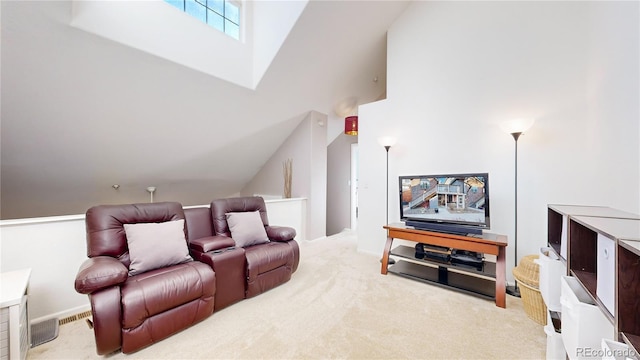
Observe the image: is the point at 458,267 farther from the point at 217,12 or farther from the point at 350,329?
the point at 217,12

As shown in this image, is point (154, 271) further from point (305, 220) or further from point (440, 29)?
point (440, 29)

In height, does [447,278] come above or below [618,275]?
below

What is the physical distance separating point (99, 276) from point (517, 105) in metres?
3.99

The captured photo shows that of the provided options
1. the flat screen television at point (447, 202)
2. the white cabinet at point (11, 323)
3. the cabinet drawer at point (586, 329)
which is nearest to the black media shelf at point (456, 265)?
the flat screen television at point (447, 202)

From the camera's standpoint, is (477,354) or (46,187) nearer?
(477,354)

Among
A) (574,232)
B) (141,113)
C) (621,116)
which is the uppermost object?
(141,113)

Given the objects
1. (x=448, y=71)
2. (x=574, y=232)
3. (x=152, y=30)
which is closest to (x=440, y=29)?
(x=448, y=71)

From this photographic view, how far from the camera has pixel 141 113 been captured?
9.53 feet

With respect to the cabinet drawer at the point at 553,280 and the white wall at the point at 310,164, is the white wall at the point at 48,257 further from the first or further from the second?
the cabinet drawer at the point at 553,280

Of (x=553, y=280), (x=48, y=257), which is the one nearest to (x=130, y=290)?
(x=48, y=257)

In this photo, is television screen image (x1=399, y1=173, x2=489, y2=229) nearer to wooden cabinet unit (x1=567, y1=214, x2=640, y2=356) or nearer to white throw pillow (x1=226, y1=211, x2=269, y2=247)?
wooden cabinet unit (x1=567, y1=214, x2=640, y2=356)

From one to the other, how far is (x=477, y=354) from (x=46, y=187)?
5.16m

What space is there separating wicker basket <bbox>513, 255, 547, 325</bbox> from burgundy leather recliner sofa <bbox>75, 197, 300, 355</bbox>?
82.4 inches

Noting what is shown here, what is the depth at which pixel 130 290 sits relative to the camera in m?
1.64
